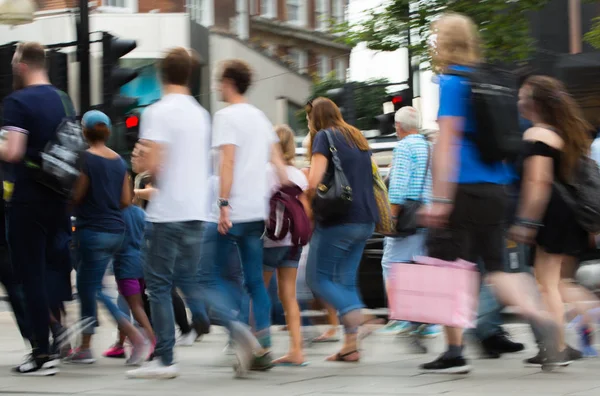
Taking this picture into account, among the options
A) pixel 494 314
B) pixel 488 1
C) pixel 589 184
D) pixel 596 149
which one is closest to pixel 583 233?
pixel 589 184

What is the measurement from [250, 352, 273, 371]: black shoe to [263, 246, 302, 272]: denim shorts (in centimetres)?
84

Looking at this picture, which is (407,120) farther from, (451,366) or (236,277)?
(451,366)

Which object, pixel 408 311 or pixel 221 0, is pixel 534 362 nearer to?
pixel 408 311

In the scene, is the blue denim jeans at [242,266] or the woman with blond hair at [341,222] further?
the woman with blond hair at [341,222]

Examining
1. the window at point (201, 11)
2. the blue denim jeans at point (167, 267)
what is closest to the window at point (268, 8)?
the window at point (201, 11)

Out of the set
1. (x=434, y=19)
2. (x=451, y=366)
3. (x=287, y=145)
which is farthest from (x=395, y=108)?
(x=451, y=366)

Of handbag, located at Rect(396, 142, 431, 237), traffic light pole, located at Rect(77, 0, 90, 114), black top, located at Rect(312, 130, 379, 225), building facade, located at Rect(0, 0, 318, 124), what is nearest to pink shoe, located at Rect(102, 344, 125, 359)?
black top, located at Rect(312, 130, 379, 225)

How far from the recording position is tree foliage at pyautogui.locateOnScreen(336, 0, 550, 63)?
77.9 feet

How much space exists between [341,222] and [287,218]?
14.0 inches

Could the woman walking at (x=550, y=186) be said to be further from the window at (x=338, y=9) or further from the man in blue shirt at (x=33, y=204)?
the window at (x=338, y=9)

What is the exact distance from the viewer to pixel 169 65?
21.7 ft

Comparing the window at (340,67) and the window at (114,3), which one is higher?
the window at (114,3)

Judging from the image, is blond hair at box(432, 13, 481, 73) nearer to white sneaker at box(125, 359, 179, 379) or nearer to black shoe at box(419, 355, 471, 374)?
black shoe at box(419, 355, 471, 374)

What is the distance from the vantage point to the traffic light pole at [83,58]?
39.3 feet
